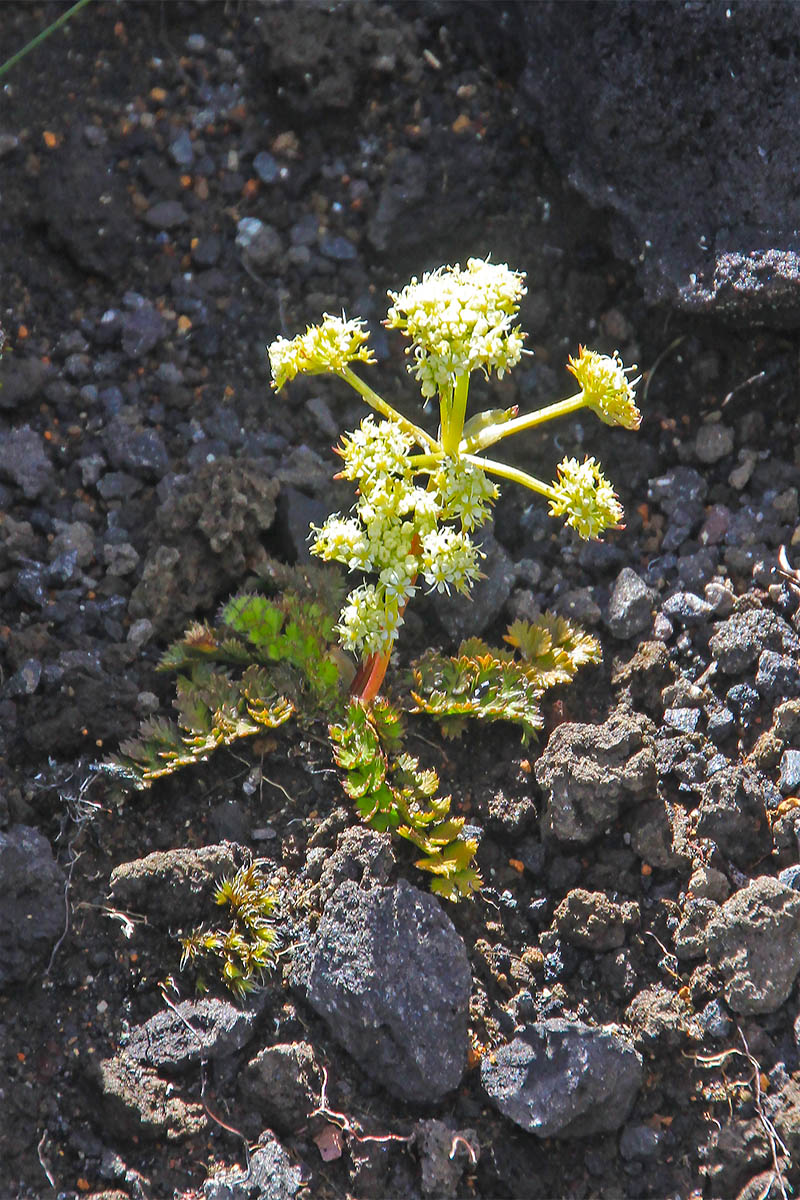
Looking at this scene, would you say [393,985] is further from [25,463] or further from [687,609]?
[25,463]

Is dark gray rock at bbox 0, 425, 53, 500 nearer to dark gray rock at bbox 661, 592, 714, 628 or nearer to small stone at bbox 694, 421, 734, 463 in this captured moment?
dark gray rock at bbox 661, 592, 714, 628

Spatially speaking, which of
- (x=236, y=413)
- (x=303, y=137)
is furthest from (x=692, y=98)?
(x=236, y=413)

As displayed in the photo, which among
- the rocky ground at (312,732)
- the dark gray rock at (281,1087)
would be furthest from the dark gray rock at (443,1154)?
the dark gray rock at (281,1087)

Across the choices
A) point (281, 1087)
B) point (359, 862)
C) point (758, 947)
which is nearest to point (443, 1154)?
point (281, 1087)

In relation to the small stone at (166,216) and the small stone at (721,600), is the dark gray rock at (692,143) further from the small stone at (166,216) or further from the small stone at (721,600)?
the small stone at (166,216)

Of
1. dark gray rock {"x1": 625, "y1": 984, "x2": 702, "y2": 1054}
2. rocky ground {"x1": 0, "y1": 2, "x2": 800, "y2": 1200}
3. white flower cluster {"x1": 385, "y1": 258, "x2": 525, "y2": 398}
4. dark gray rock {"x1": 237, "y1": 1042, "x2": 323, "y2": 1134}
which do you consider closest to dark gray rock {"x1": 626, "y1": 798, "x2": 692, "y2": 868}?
rocky ground {"x1": 0, "y1": 2, "x2": 800, "y2": 1200}

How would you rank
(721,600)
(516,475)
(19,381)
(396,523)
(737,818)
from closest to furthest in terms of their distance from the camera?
(396,523) → (516,475) → (737,818) → (721,600) → (19,381)
